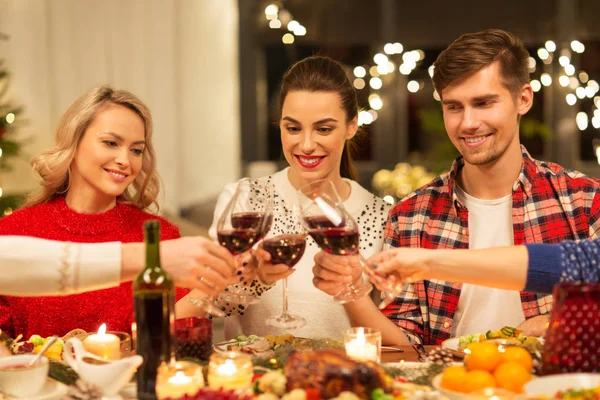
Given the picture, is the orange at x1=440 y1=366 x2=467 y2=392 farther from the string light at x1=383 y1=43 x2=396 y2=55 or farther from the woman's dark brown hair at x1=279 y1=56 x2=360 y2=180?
the string light at x1=383 y1=43 x2=396 y2=55

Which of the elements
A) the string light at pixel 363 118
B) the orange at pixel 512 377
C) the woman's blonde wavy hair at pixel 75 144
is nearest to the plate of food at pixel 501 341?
the orange at pixel 512 377

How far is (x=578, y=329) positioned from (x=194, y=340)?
32.2 inches

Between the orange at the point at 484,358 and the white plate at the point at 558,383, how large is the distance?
0.11 metres

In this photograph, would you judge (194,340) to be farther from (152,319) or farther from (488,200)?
(488,200)

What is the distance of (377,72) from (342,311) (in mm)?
5021

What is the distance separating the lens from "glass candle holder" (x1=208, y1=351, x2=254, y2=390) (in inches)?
55.2

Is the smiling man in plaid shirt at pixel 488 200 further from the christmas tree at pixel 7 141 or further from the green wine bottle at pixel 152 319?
the christmas tree at pixel 7 141

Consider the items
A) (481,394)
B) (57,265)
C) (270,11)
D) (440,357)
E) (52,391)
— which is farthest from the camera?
(270,11)

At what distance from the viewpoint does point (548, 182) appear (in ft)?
8.32

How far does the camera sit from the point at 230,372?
4.62 feet

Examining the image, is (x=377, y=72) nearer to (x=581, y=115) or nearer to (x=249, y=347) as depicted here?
(x=581, y=115)

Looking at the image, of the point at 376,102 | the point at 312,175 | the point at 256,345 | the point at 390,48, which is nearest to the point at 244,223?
the point at 256,345

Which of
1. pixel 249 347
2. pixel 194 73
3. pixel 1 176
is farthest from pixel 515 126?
pixel 194 73

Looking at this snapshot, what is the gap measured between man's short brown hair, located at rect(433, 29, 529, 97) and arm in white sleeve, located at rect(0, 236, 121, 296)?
1.37 m
